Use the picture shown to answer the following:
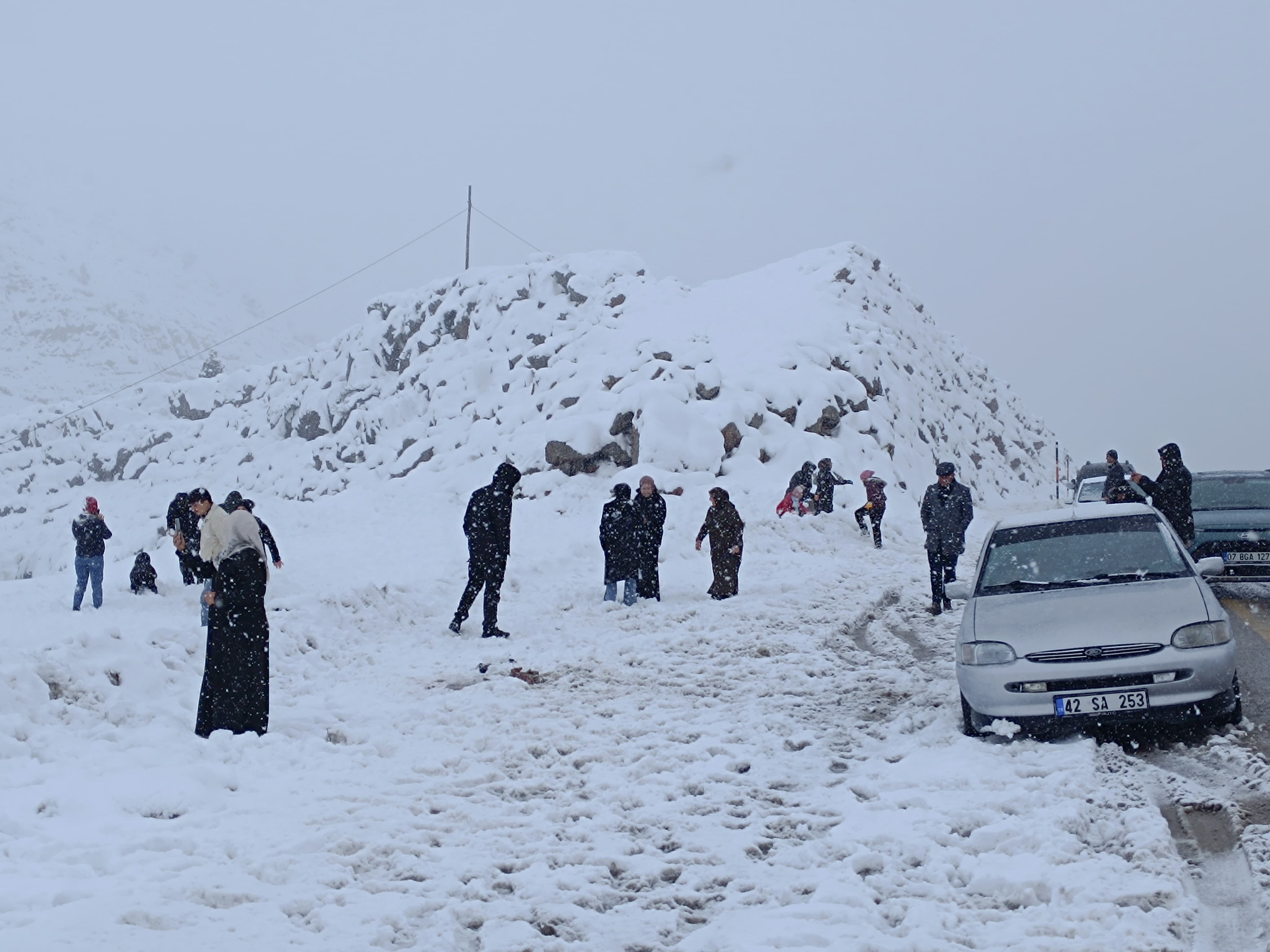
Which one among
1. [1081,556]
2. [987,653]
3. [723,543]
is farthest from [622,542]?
[987,653]

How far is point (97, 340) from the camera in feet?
468

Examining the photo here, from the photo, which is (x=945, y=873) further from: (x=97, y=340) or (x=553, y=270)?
(x=97, y=340)

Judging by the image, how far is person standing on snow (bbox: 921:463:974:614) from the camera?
1174 centimetres

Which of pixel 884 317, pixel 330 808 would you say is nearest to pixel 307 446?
pixel 884 317

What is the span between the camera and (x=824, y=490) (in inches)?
920

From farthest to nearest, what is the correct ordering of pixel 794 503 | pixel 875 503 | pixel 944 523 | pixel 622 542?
1. pixel 794 503
2. pixel 875 503
3. pixel 622 542
4. pixel 944 523

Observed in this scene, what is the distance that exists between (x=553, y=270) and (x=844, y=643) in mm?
39259

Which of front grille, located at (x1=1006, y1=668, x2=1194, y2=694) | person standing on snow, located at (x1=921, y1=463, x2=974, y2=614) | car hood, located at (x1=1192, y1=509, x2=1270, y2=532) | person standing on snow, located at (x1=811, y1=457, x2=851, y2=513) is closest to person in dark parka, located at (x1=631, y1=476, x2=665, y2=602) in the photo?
person standing on snow, located at (x1=921, y1=463, x2=974, y2=614)

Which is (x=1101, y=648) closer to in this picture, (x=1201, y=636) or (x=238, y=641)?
(x=1201, y=636)

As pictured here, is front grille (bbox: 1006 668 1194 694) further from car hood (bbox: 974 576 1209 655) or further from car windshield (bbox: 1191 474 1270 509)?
car windshield (bbox: 1191 474 1270 509)

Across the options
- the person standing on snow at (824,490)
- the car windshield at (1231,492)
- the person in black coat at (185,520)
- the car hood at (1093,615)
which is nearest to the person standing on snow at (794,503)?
the person standing on snow at (824,490)

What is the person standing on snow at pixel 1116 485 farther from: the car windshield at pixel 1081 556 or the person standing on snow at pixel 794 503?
the person standing on snow at pixel 794 503

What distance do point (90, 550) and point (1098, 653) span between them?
14.5m

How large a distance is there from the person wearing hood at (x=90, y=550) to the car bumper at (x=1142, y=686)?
13.4m
